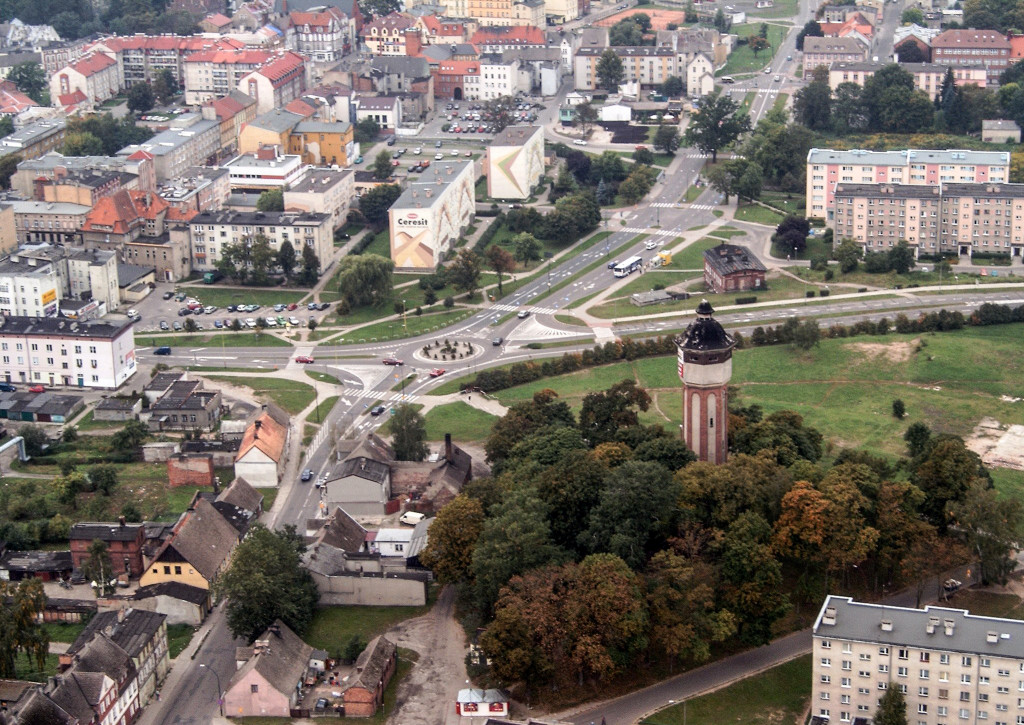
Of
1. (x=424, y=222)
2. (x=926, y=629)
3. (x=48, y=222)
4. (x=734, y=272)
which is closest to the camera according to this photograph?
(x=926, y=629)

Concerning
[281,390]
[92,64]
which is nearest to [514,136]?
[281,390]

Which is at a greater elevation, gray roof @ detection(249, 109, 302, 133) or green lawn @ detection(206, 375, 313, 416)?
gray roof @ detection(249, 109, 302, 133)

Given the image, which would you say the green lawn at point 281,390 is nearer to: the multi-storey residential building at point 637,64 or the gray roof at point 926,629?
the gray roof at point 926,629

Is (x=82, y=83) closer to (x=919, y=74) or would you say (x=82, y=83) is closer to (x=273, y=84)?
(x=273, y=84)

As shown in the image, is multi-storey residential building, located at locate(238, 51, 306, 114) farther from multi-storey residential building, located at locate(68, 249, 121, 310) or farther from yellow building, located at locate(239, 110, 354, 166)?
multi-storey residential building, located at locate(68, 249, 121, 310)

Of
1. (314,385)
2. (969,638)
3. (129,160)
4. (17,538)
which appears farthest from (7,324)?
(969,638)

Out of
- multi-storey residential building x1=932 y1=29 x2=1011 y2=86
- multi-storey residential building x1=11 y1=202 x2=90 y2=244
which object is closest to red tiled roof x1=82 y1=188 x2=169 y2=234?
multi-storey residential building x1=11 y1=202 x2=90 y2=244

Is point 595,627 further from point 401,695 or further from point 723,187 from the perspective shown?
point 723,187
